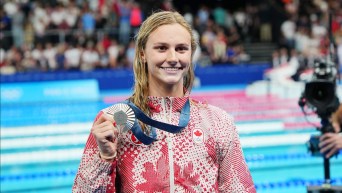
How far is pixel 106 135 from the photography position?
6.44ft

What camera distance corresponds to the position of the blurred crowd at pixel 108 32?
16.4m

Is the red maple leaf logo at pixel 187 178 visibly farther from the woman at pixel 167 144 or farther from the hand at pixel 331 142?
the hand at pixel 331 142

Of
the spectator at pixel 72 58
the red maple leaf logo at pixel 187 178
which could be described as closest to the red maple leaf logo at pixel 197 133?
the red maple leaf logo at pixel 187 178

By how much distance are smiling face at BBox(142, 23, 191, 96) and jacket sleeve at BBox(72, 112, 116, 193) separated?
305 mm

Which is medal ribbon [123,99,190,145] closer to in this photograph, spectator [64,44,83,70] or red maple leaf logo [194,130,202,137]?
red maple leaf logo [194,130,202,137]

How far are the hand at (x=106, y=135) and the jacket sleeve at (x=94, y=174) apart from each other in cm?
4

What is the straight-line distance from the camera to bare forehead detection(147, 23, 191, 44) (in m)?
2.17

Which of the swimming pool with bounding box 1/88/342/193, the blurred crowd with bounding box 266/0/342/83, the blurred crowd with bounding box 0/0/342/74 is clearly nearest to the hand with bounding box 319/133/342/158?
the swimming pool with bounding box 1/88/342/193

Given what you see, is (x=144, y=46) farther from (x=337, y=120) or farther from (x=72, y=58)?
(x=72, y=58)

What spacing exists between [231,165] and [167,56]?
0.44m

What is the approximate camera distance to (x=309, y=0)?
21.2m

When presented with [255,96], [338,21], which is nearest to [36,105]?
[255,96]

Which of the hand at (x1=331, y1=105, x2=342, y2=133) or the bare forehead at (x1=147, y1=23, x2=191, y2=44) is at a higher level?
the bare forehead at (x1=147, y1=23, x2=191, y2=44)

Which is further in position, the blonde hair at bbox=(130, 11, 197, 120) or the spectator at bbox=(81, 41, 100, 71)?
the spectator at bbox=(81, 41, 100, 71)
